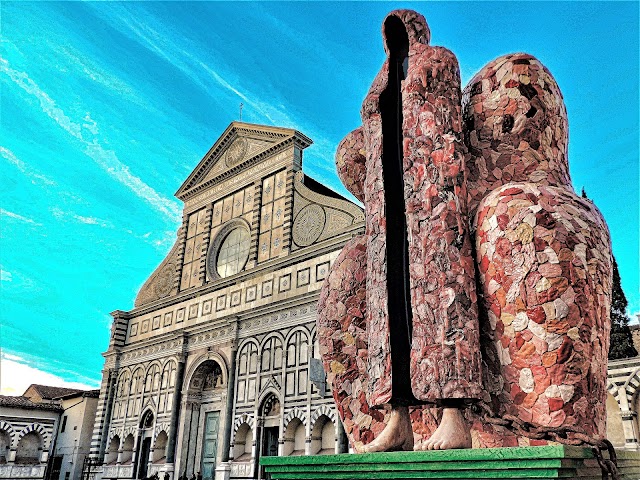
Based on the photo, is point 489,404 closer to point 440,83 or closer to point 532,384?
point 532,384

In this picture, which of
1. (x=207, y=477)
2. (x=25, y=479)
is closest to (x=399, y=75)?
(x=207, y=477)

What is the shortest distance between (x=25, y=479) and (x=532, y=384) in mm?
27461

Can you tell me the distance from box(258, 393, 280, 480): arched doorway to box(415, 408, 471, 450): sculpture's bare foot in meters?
15.1

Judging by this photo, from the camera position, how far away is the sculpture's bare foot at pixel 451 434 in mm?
2883

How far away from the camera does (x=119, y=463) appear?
22172mm

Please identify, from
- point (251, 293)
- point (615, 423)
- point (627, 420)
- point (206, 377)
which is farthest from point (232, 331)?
point (627, 420)

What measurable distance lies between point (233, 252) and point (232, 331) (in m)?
3.62

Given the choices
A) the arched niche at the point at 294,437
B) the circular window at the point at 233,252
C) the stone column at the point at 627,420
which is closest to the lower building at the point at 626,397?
the stone column at the point at 627,420

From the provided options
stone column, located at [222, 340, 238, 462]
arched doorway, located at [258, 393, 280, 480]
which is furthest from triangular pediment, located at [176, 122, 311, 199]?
arched doorway, located at [258, 393, 280, 480]

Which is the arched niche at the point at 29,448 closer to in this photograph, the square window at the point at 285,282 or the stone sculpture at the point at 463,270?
the square window at the point at 285,282

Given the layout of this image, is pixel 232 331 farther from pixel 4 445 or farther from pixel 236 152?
pixel 4 445

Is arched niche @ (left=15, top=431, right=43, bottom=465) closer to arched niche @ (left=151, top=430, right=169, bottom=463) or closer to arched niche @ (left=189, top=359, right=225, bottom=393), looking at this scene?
arched niche @ (left=151, top=430, right=169, bottom=463)

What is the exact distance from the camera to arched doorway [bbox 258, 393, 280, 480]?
1723 cm

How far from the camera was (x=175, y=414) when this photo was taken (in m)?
20.6
